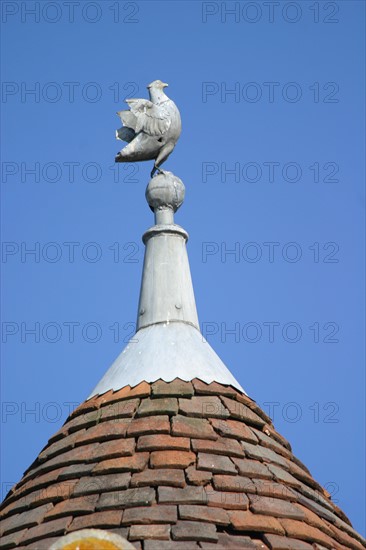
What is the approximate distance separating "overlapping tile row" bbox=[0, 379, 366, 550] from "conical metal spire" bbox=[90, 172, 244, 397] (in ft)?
0.51

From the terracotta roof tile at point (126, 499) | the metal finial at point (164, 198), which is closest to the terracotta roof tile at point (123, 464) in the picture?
the terracotta roof tile at point (126, 499)

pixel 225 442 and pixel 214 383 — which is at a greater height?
pixel 214 383

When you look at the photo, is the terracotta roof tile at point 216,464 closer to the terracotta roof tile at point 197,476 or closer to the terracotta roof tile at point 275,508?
the terracotta roof tile at point 197,476

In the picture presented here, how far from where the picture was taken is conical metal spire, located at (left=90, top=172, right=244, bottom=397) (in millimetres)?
7859

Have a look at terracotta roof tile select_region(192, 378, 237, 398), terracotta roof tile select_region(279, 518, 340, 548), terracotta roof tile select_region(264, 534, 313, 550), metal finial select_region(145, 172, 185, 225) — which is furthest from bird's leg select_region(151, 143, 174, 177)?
terracotta roof tile select_region(264, 534, 313, 550)

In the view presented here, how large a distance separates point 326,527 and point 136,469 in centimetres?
112

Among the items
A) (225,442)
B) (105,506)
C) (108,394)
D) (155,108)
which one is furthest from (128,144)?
(105,506)

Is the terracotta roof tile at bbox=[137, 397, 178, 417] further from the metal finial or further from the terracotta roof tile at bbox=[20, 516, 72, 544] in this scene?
the metal finial

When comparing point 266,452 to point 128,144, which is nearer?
point 266,452

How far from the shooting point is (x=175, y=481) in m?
6.68

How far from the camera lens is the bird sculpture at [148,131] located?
887 centimetres

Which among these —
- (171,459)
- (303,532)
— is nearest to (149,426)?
(171,459)

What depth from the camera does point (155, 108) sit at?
353 inches

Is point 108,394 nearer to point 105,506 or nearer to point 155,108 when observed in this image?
point 105,506
